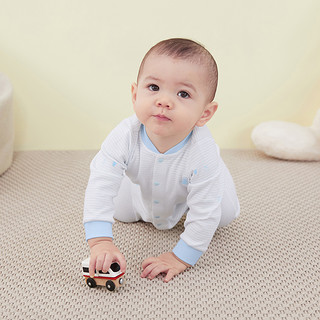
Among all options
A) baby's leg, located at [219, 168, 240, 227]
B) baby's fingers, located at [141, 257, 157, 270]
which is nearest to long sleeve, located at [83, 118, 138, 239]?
baby's fingers, located at [141, 257, 157, 270]

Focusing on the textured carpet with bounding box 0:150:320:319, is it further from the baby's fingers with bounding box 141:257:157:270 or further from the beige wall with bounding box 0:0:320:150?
the beige wall with bounding box 0:0:320:150

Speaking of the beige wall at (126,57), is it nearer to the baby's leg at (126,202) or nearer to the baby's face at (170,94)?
the baby's leg at (126,202)

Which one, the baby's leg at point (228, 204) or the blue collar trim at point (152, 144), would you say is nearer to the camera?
the blue collar trim at point (152, 144)

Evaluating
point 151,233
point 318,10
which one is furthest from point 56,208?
point 318,10

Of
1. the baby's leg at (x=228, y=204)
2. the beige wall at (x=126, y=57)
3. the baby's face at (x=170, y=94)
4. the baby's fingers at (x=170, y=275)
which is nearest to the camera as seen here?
the baby's face at (x=170, y=94)

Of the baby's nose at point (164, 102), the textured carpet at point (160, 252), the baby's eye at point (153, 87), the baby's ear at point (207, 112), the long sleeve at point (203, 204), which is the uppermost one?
the baby's eye at point (153, 87)

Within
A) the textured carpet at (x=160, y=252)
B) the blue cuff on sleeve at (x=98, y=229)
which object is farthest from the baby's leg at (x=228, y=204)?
the blue cuff on sleeve at (x=98, y=229)

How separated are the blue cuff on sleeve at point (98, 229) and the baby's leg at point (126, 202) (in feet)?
0.77

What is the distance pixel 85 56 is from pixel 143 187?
0.79 metres

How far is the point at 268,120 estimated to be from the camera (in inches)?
70.0

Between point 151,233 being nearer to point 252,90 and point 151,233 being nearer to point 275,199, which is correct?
point 275,199

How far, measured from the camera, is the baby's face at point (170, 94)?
0.83 m

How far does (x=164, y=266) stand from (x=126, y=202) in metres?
0.24

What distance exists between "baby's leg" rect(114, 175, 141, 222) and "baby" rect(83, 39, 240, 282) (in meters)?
0.11
